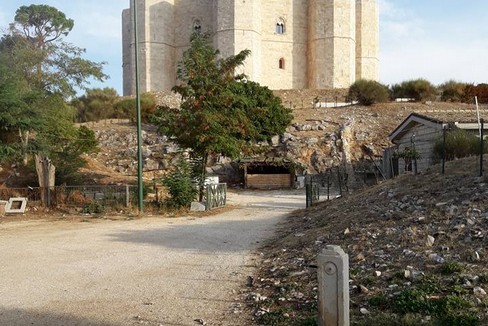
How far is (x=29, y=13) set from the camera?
153ft

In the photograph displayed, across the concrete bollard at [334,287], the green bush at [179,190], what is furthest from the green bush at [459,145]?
the concrete bollard at [334,287]

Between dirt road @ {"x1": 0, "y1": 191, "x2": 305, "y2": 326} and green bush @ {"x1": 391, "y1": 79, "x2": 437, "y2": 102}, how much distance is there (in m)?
37.4

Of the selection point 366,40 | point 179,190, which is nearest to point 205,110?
point 179,190

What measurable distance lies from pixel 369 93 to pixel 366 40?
17.6 m

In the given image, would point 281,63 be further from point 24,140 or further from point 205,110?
point 24,140

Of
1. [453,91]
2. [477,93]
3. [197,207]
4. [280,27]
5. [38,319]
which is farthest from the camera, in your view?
[280,27]

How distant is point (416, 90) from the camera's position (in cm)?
4669

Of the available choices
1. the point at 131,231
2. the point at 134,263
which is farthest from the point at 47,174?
the point at 134,263

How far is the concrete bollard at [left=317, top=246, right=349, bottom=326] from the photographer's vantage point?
13.3ft

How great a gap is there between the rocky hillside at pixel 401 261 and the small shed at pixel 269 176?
70.1 ft

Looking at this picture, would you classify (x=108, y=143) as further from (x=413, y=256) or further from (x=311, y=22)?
(x=413, y=256)

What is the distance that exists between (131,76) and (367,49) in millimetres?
29285

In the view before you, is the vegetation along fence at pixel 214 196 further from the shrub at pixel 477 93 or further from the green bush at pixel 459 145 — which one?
the shrub at pixel 477 93

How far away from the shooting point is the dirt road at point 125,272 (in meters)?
5.61
